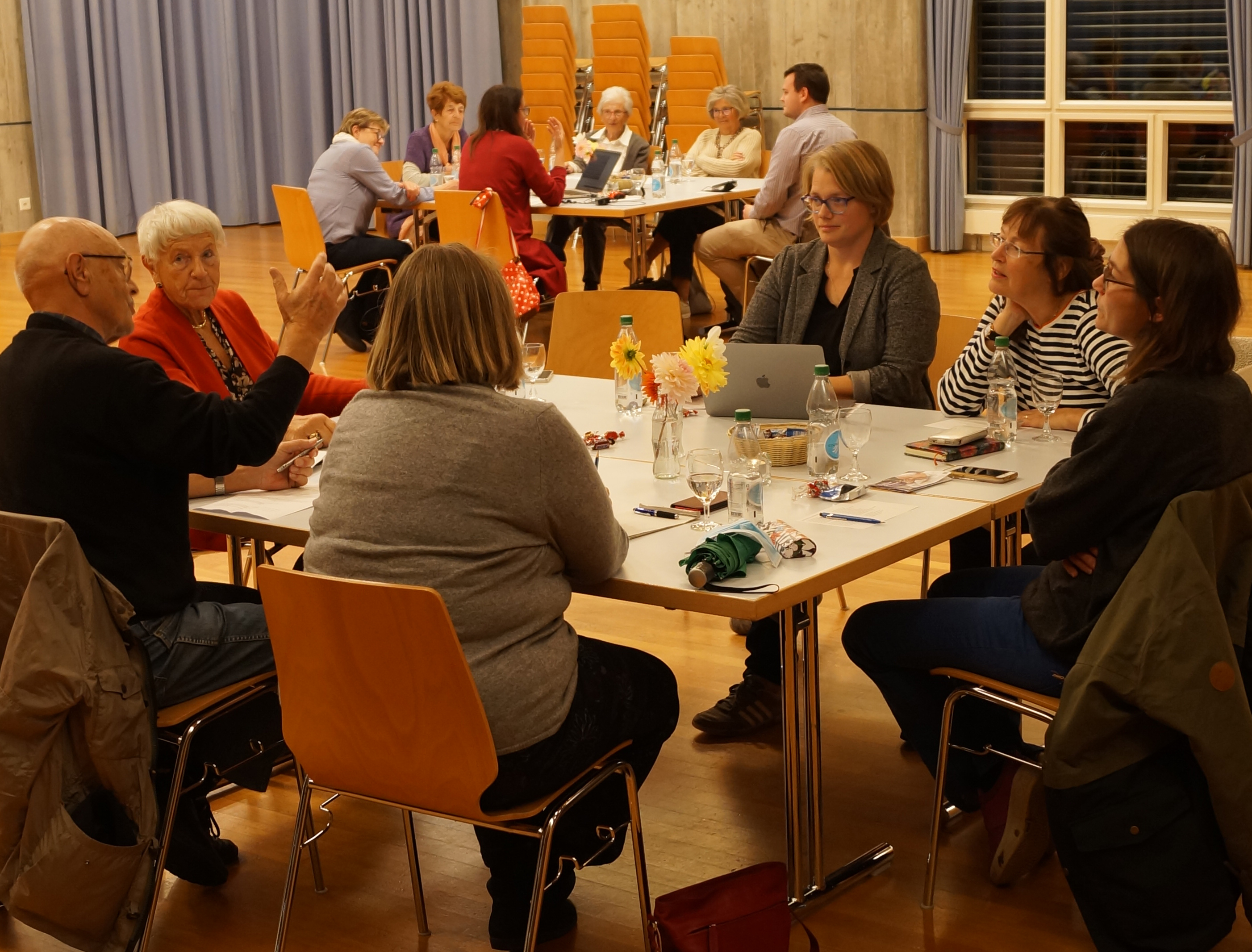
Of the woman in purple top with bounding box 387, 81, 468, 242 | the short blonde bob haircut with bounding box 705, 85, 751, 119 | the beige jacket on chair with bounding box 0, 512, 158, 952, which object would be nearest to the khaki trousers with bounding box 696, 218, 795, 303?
the short blonde bob haircut with bounding box 705, 85, 751, 119

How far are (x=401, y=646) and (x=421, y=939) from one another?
0.82 metres

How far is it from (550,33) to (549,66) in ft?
0.83

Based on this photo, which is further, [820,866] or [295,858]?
[820,866]

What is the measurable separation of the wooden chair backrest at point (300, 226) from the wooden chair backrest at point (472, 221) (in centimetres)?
62

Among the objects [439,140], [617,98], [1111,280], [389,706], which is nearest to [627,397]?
[1111,280]

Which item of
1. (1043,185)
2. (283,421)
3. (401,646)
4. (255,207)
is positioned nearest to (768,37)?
(1043,185)

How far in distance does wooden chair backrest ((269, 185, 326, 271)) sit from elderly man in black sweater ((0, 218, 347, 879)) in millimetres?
4515

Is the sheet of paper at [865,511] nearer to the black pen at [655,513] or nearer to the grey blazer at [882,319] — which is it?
the black pen at [655,513]

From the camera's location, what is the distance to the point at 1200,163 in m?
9.75

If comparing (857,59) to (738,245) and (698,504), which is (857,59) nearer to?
(738,245)

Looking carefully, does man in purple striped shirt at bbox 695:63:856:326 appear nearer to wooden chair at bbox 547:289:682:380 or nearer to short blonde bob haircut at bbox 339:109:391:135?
short blonde bob haircut at bbox 339:109:391:135

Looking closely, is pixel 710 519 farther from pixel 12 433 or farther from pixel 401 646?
pixel 12 433

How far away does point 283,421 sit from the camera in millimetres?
2807

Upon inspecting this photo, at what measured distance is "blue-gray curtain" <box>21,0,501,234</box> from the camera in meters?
12.1
